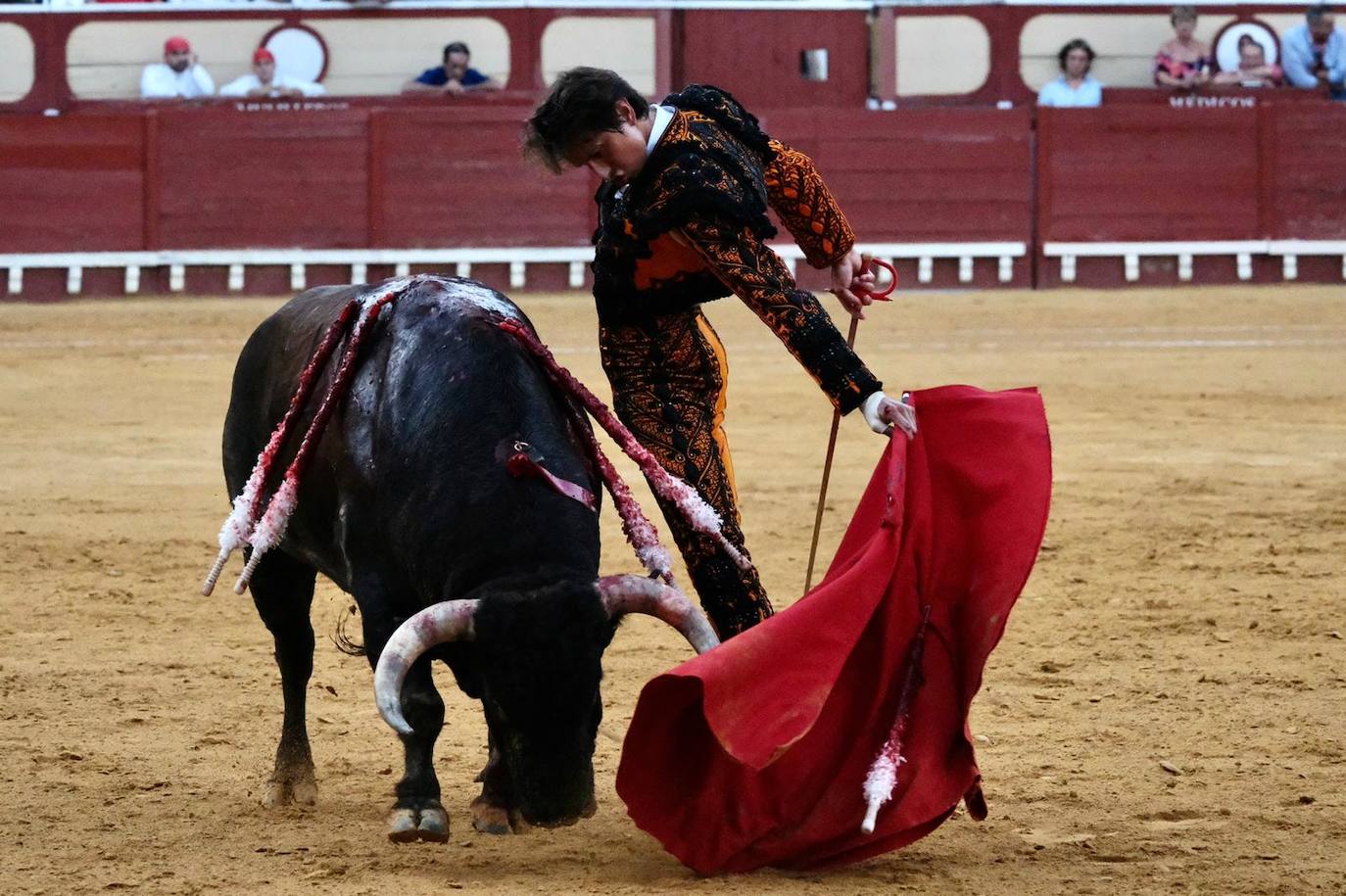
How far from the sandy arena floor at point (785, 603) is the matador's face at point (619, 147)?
35.3 inches

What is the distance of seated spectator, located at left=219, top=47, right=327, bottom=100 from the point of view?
11508mm

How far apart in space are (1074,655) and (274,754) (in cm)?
160

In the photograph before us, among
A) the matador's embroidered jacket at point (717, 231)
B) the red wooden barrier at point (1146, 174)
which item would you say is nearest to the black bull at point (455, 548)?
the matador's embroidered jacket at point (717, 231)

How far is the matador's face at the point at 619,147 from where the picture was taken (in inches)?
107

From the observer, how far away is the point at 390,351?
9.81 feet

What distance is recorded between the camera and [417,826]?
261 centimetres

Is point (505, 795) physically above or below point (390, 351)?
below

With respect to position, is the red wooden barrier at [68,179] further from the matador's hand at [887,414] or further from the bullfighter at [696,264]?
the matador's hand at [887,414]

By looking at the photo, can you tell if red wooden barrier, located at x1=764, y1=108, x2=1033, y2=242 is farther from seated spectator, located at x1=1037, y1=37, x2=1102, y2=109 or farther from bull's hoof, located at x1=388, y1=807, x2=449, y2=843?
bull's hoof, located at x1=388, y1=807, x2=449, y2=843

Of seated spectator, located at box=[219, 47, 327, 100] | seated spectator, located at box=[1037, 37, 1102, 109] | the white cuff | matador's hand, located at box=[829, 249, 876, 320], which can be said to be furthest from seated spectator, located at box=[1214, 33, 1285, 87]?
the white cuff

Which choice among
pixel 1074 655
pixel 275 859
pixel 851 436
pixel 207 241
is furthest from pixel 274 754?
pixel 207 241

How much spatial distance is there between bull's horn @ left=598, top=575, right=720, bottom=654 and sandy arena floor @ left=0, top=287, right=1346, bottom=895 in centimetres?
32

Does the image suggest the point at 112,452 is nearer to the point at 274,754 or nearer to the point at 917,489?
the point at 274,754

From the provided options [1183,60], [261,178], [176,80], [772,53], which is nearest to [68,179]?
[176,80]
